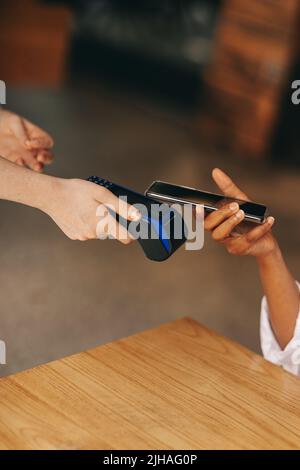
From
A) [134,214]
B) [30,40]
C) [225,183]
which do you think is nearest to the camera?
[134,214]

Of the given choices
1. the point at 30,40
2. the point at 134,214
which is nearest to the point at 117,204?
the point at 134,214

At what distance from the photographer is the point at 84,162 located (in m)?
3.80

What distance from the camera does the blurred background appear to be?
2.51 metres

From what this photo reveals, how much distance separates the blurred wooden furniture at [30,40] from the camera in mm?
3553

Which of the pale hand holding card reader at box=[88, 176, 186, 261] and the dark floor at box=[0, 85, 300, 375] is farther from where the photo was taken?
the dark floor at box=[0, 85, 300, 375]

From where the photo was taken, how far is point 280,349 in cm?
132

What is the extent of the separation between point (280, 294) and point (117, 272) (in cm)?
153

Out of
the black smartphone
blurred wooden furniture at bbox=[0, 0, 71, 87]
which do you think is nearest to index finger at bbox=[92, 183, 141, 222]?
the black smartphone

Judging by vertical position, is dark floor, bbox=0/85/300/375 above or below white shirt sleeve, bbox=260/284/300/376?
below

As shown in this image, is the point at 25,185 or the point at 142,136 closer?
the point at 25,185

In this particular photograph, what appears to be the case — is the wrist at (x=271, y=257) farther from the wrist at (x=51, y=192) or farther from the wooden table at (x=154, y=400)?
the wrist at (x=51, y=192)

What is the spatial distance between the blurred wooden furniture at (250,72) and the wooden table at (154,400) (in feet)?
10.3

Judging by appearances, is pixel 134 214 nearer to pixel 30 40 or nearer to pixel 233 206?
pixel 233 206

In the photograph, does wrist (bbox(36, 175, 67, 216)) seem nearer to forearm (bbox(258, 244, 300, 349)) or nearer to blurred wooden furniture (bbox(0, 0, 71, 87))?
forearm (bbox(258, 244, 300, 349))
